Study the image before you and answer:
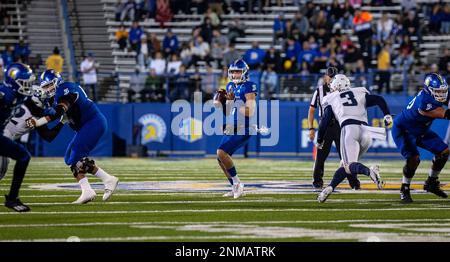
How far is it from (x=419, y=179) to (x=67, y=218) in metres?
7.49

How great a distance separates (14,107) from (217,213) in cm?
238

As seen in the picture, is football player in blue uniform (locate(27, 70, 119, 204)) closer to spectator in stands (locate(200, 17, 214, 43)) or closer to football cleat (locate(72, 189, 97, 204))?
football cleat (locate(72, 189, 97, 204))

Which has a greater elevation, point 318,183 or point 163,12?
point 163,12

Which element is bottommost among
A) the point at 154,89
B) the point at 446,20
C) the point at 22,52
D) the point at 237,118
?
the point at 154,89

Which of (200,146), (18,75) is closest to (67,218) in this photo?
(18,75)

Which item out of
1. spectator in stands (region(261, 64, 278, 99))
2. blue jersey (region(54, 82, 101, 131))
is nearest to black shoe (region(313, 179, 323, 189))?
blue jersey (region(54, 82, 101, 131))

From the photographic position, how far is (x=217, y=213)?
10.4m

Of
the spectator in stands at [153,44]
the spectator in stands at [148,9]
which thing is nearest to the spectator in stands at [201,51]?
the spectator in stands at [153,44]

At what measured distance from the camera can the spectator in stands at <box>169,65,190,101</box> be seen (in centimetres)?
2381

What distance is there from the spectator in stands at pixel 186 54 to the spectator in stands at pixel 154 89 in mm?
1536

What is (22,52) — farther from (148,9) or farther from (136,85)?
(148,9)

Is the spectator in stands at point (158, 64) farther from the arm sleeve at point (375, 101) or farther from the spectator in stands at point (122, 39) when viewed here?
Result: the arm sleeve at point (375, 101)

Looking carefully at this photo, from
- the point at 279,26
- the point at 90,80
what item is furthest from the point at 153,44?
the point at 279,26

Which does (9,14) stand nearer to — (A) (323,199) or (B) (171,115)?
(B) (171,115)
